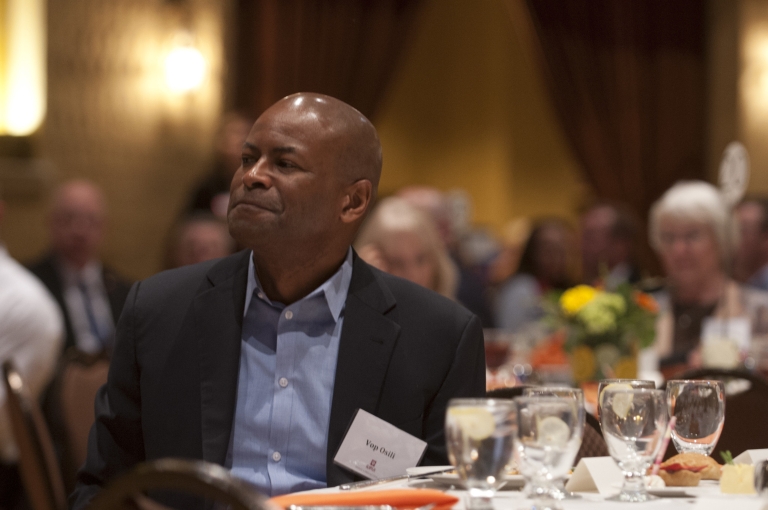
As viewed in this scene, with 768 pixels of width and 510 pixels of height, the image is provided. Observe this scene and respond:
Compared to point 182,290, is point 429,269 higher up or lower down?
lower down

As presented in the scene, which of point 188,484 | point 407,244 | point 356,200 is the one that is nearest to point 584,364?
point 407,244

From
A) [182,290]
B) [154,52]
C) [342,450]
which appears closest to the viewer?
[342,450]

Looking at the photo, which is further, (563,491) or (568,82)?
(568,82)

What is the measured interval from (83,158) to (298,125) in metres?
5.13

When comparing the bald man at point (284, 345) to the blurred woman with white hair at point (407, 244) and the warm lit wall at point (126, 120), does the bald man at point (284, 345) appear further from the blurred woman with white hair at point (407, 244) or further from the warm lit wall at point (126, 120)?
the warm lit wall at point (126, 120)

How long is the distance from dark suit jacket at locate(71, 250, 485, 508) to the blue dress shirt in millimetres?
29

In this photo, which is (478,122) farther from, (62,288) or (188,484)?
(188,484)

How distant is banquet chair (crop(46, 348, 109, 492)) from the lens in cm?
323

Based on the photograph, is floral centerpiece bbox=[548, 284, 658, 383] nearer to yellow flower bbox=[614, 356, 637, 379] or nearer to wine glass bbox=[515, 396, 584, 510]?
yellow flower bbox=[614, 356, 637, 379]

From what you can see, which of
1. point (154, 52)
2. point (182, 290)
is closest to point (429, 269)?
point (182, 290)

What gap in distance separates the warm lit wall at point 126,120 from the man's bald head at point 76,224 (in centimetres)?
85

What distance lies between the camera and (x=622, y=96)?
30.7 ft

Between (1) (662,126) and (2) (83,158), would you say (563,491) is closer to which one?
(2) (83,158)

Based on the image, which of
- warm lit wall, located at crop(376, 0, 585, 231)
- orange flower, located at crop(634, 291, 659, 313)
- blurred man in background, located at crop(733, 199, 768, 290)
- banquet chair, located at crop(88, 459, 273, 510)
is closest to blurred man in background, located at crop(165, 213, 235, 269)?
orange flower, located at crop(634, 291, 659, 313)
